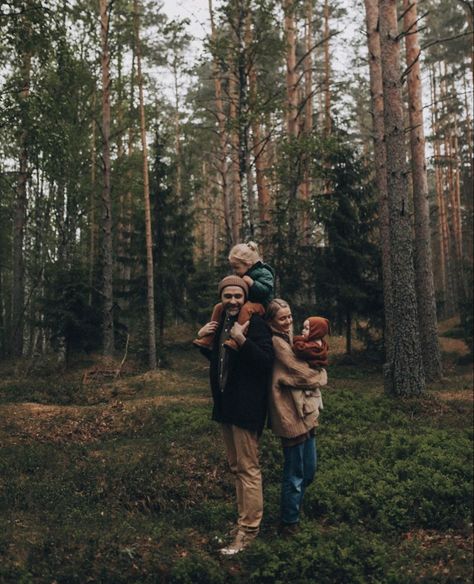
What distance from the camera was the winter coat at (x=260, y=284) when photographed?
530 centimetres

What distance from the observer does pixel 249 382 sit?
5164 mm

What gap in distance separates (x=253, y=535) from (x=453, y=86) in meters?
37.6

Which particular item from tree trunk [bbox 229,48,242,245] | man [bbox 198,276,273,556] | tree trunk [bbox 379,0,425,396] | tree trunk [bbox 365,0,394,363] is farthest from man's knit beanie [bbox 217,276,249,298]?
tree trunk [bbox 229,48,242,245]

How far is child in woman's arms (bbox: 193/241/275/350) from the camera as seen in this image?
5.29m

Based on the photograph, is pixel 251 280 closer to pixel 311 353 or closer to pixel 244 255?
pixel 244 255

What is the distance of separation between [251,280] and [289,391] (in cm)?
112

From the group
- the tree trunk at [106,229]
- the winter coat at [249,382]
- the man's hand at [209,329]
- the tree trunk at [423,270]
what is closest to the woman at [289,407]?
the winter coat at [249,382]

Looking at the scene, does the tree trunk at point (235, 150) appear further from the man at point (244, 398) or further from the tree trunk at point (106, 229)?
the man at point (244, 398)

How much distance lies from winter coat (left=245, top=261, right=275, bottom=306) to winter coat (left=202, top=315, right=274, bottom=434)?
25 centimetres

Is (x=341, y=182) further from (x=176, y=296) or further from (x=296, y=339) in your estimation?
(x=296, y=339)

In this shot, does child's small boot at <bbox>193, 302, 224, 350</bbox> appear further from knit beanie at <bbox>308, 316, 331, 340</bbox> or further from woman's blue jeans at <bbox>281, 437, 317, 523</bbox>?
woman's blue jeans at <bbox>281, 437, 317, 523</bbox>

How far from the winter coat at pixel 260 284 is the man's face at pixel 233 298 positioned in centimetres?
15

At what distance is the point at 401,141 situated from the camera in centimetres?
1125

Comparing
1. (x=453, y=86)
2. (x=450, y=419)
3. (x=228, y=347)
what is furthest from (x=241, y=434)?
(x=453, y=86)
